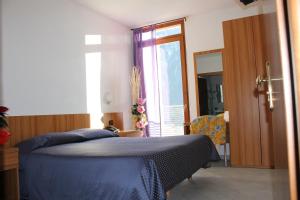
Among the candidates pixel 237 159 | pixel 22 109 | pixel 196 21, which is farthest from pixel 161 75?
pixel 22 109

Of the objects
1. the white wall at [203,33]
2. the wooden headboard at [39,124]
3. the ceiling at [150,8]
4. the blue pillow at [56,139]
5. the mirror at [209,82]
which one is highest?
the ceiling at [150,8]

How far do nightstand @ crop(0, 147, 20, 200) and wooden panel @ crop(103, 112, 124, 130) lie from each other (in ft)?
7.16

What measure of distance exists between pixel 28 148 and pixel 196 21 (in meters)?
3.71

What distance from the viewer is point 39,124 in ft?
10.7

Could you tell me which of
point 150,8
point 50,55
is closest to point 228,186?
point 50,55

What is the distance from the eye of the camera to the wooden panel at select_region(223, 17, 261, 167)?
12.7 ft

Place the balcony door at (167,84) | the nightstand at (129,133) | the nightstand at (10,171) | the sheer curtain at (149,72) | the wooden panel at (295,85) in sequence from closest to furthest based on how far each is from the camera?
→ 1. the wooden panel at (295,85)
2. the nightstand at (10,171)
3. the nightstand at (129,133)
4. the balcony door at (167,84)
5. the sheer curtain at (149,72)

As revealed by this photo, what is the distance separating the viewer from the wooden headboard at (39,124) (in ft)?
9.72

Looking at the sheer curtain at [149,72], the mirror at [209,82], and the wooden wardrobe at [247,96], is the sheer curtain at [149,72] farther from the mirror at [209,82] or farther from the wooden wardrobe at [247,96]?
the wooden wardrobe at [247,96]

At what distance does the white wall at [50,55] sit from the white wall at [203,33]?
1.44 meters

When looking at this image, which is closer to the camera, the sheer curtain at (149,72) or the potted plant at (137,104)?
the potted plant at (137,104)

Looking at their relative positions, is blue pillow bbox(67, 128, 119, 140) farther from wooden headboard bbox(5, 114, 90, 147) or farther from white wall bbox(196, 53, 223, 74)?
white wall bbox(196, 53, 223, 74)

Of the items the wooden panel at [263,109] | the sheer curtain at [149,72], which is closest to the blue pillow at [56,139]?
the sheer curtain at [149,72]

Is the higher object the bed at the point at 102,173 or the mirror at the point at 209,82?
the mirror at the point at 209,82
